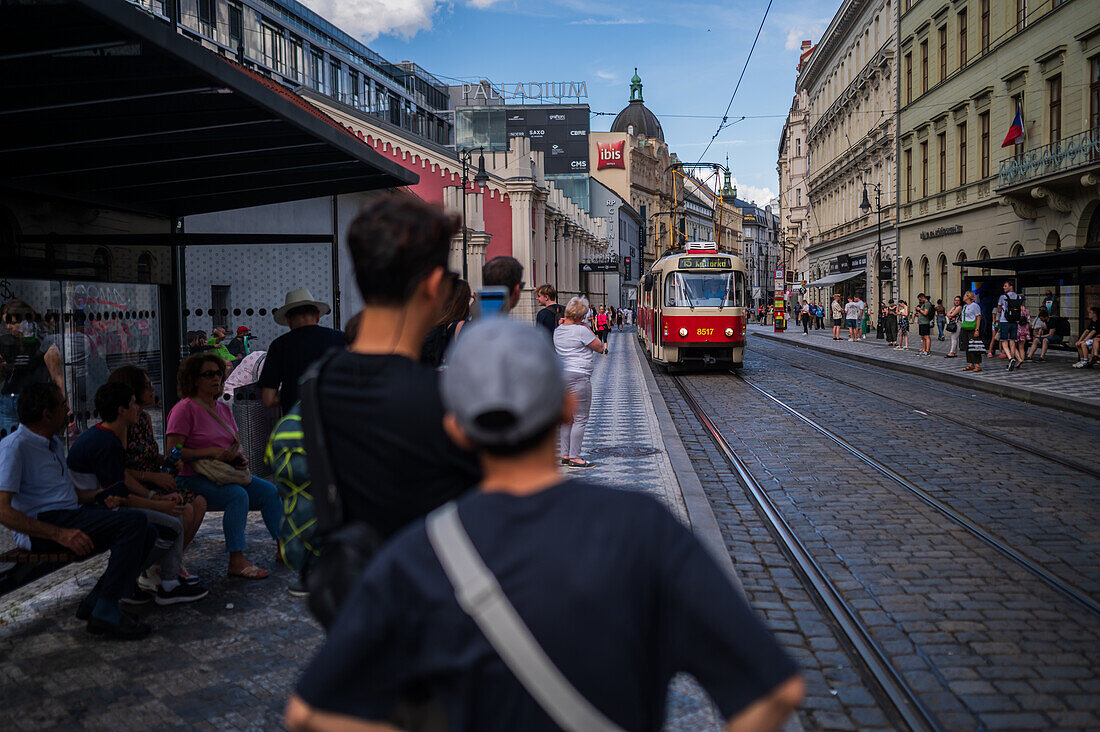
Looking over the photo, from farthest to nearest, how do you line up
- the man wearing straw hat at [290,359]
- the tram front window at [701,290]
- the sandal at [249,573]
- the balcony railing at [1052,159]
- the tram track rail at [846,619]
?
1. the balcony railing at [1052,159]
2. the tram front window at [701,290]
3. the sandal at [249,573]
4. the man wearing straw hat at [290,359]
5. the tram track rail at [846,619]

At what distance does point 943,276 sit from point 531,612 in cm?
4020

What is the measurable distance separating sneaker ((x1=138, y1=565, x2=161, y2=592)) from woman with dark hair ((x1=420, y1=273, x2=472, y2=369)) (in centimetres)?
221

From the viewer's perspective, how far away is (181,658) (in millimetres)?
4617

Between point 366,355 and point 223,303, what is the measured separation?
265 inches

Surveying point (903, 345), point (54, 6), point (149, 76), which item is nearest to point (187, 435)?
point (149, 76)

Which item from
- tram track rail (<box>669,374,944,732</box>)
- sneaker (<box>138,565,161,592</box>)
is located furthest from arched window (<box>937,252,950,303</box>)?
sneaker (<box>138,565,161,592</box>)

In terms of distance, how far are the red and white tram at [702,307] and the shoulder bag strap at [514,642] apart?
69.1 ft

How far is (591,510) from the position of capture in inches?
60.1

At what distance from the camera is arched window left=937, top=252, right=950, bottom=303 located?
3769cm

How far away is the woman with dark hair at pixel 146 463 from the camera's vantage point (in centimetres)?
582

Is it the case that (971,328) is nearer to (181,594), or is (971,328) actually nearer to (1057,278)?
(1057,278)

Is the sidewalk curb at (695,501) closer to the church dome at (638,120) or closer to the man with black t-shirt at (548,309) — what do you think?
the man with black t-shirt at (548,309)

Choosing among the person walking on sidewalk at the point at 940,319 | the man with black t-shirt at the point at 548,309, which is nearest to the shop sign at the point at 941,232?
the person walking on sidewalk at the point at 940,319

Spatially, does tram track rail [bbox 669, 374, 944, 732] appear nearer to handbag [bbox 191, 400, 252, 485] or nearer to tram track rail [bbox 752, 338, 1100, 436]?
handbag [bbox 191, 400, 252, 485]
